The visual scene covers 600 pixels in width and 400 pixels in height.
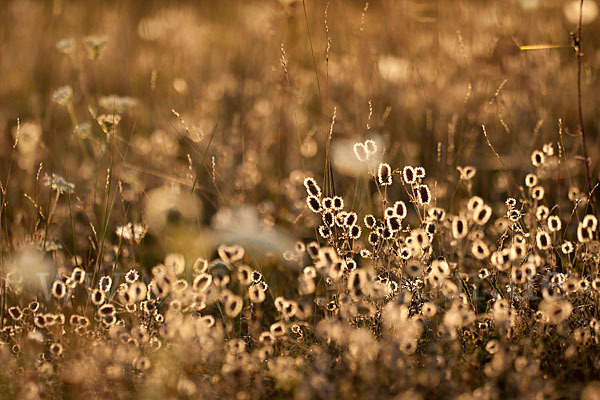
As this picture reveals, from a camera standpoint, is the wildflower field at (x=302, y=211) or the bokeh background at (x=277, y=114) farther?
the bokeh background at (x=277, y=114)

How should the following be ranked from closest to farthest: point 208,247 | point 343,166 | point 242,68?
point 208,247, point 343,166, point 242,68

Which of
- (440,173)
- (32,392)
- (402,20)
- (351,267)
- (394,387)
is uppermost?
(402,20)

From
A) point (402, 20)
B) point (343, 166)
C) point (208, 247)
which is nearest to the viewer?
point (208, 247)

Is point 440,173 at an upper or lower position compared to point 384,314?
upper

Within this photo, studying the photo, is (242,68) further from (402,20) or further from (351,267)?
(351,267)

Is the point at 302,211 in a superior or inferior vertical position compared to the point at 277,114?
inferior

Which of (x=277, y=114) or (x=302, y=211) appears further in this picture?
(x=277, y=114)

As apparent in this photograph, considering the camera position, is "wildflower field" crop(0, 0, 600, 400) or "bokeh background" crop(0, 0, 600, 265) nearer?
"wildflower field" crop(0, 0, 600, 400)

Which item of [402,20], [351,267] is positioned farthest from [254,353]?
[402,20]
